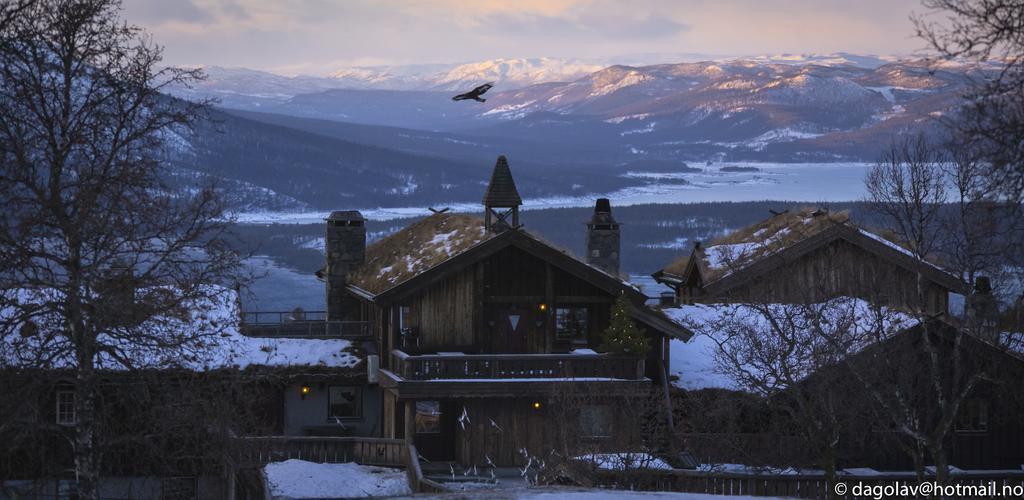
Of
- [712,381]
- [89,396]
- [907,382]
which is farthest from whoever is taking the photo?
[712,381]

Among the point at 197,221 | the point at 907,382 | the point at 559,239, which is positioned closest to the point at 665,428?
the point at 907,382

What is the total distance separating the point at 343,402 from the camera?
1671 inches

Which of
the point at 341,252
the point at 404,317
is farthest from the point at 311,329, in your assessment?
the point at 404,317

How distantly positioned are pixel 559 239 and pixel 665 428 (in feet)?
457

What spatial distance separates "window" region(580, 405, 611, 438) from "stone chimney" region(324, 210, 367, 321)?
42.2 feet

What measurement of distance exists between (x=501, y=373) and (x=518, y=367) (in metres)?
0.53

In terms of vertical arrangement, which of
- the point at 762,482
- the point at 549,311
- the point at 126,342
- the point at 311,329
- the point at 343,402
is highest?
the point at 549,311

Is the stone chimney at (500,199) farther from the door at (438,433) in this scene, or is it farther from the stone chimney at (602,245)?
the door at (438,433)

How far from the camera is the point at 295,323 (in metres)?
45.1

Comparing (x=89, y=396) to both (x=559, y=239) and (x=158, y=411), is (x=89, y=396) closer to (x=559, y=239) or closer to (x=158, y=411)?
(x=158, y=411)

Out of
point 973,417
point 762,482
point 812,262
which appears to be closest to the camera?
point 762,482

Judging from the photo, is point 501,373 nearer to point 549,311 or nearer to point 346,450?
point 549,311

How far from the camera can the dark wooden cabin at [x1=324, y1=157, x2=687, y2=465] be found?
38719 millimetres

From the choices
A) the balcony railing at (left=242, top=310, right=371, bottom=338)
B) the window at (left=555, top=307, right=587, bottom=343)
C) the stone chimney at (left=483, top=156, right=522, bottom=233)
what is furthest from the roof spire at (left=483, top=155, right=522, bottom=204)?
the balcony railing at (left=242, top=310, right=371, bottom=338)
